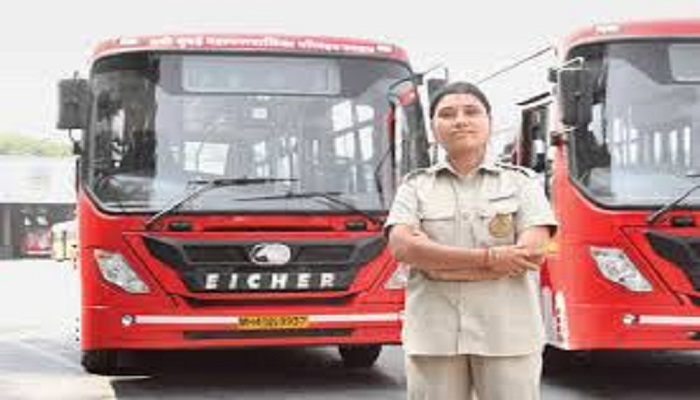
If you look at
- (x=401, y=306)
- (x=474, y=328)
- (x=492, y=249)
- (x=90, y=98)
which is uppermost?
(x=90, y=98)

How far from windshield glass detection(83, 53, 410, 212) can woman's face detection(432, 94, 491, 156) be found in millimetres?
5086

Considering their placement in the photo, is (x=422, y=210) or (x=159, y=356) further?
(x=159, y=356)

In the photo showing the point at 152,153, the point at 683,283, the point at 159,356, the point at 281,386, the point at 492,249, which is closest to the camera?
the point at 492,249

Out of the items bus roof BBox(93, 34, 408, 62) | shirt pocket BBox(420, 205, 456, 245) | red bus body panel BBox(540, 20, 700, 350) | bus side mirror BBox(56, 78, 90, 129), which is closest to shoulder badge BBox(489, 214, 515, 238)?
shirt pocket BBox(420, 205, 456, 245)

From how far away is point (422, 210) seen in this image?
4133mm

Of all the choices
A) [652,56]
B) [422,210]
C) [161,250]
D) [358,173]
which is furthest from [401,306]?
[422,210]

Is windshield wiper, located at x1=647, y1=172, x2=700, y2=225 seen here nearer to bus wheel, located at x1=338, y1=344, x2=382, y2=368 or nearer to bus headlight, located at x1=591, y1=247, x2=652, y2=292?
bus headlight, located at x1=591, y1=247, x2=652, y2=292

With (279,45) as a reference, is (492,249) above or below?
below

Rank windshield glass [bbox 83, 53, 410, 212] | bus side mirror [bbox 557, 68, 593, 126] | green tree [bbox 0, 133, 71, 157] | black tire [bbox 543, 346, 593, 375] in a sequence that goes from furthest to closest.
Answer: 1. green tree [bbox 0, 133, 71, 157]
2. black tire [bbox 543, 346, 593, 375]
3. windshield glass [bbox 83, 53, 410, 212]
4. bus side mirror [bbox 557, 68, 593, 126]

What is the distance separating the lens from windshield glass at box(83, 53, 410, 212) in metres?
9.22

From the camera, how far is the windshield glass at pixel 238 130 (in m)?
9.22

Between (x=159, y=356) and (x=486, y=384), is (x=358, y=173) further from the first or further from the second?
(x=486, y=384)

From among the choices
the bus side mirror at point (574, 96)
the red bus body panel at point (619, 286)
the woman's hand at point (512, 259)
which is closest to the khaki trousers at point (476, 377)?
the woman's hand at point (512, 259)

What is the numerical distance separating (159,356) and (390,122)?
3.76 meters
